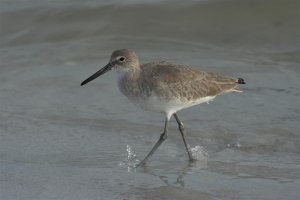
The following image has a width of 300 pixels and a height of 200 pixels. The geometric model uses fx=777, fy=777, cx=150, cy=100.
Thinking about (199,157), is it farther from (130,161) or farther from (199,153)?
(130,161)

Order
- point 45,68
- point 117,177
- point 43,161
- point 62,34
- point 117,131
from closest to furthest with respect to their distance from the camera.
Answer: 1. point 117,177
2. point 43,161
3. point 117,131
4. point 45,68
5. point 62,34

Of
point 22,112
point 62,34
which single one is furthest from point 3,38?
point 22,112

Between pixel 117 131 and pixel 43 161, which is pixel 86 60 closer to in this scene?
pixel 117 131

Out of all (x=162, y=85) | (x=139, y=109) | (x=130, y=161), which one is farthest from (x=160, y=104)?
(x=139, y=109)

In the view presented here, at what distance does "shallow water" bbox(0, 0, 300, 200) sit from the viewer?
6930mm

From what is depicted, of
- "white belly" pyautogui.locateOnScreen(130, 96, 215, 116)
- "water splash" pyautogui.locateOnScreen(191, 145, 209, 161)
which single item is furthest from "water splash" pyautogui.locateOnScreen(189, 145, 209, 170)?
"white belly" pyautogui.locateOnScreen(130, 96, 215, 116)

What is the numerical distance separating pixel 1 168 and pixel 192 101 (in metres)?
2.05

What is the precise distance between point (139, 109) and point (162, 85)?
1.99m

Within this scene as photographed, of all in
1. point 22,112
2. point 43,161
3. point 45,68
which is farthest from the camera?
point 45,68

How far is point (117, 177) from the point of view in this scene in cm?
706

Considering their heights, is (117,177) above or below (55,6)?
below

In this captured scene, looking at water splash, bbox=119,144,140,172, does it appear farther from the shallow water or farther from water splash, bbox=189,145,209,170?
water splash, bbox=189,145,209,170

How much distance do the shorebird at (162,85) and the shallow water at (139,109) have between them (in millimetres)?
531

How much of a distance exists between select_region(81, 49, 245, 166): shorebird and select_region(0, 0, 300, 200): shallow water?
531 millimetres
